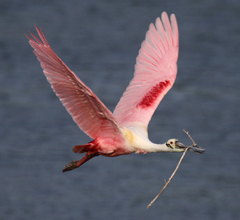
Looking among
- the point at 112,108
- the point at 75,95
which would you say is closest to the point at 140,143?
the point at 75,95

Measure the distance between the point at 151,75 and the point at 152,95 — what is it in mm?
468

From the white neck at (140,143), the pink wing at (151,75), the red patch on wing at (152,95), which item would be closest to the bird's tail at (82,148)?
the white neck at (140,143)

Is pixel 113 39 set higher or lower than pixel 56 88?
lower

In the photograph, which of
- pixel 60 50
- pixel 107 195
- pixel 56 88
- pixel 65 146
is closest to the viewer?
pixel 56 88

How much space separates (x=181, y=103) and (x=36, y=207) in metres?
5.16

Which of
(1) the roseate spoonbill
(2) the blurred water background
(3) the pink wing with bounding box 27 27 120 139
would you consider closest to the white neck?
(1) the roseate spoonbill

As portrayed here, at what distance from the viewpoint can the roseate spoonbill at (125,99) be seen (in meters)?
8.79

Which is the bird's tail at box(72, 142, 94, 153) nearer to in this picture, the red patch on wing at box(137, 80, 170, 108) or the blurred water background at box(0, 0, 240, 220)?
the red patch on wing at box(137, 80, 170, 108)

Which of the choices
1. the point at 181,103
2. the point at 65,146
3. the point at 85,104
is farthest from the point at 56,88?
the point at 181,103

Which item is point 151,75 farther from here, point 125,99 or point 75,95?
point 75,95

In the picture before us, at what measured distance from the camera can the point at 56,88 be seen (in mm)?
8961

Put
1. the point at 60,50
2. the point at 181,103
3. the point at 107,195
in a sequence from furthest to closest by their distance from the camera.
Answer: the point at 60,50 → the point at 181,103 → the point at 107,195

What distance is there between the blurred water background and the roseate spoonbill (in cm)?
538

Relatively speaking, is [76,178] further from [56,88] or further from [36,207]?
[56,88]
